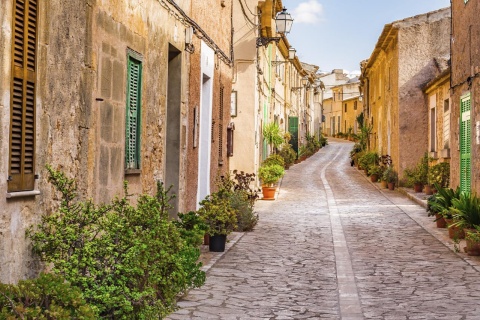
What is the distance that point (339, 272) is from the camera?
9.76 meters

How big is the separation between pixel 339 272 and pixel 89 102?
430 cm

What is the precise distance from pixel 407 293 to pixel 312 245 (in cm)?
422

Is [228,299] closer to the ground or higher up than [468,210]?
closer to the ground

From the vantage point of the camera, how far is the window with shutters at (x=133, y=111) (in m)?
8.73

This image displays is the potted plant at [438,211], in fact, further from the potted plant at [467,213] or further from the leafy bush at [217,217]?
the leafy bush at [217,217]

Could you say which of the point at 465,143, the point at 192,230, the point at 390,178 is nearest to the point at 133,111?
the point at 192,230

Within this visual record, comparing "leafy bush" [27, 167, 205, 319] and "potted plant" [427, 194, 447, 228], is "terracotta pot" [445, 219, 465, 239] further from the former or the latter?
"leafy bush" [27, 167, 205, 319]

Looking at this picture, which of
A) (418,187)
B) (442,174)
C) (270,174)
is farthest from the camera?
(418,187)

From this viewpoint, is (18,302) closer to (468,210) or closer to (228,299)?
(228,299)

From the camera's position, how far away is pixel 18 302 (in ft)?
14.4

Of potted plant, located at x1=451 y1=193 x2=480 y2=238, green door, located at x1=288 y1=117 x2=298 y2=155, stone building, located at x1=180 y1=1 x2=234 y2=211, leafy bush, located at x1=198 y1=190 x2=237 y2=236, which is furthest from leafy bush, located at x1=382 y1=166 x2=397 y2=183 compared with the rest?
green door, located at x1=288 y1=117 x2=298 y2=155

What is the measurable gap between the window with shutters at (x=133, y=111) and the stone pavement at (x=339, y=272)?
70.1 inches

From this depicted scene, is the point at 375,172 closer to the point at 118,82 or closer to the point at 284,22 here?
the point at 284,22

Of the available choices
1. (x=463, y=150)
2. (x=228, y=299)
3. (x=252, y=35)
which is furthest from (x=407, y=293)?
(x=252, y=35)
